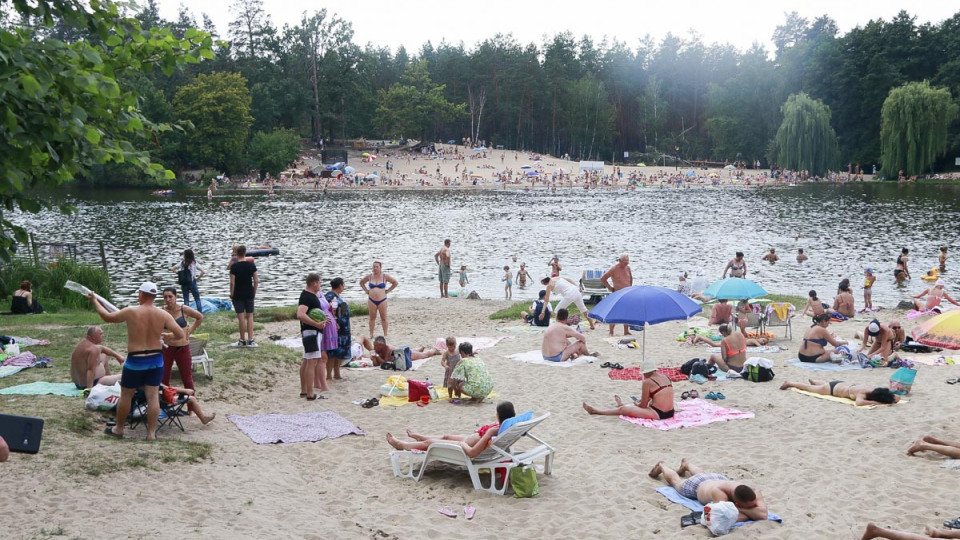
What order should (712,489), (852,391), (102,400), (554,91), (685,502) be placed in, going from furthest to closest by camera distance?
(554,91) < (852,391) < (102,400) < (685,502) < (712,489)

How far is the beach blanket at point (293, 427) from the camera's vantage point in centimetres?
930

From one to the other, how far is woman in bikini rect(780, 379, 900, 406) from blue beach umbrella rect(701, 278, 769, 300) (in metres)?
3.69

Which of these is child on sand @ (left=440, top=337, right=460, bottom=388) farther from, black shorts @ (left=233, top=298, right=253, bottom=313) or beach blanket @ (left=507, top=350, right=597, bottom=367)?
black shorts @ (left=233, top=298, right=253, bottom=313)

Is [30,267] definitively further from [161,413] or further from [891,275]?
[891,275]

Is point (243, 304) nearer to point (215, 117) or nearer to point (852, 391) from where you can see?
point (852, 391)

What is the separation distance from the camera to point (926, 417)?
9898mm

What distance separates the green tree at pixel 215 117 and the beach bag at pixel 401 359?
222 ft

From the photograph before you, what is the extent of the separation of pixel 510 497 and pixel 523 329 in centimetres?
946

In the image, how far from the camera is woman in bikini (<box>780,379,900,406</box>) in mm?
10594

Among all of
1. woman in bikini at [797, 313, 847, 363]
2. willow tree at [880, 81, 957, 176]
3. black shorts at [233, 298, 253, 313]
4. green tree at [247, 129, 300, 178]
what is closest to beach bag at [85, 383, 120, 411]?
black shorts at [233, 298, 253, 313]

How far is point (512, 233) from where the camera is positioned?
141 ft

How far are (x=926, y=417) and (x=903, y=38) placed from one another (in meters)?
90.8

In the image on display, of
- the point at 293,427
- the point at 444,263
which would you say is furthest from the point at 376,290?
the point at 444,263

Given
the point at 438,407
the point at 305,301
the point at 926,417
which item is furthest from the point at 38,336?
the point at 926,417
